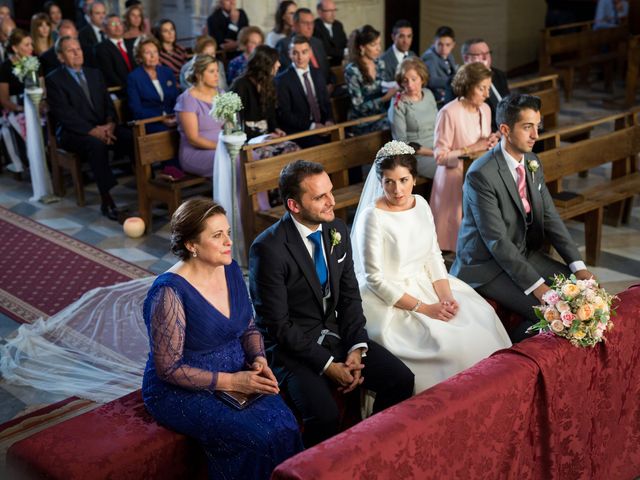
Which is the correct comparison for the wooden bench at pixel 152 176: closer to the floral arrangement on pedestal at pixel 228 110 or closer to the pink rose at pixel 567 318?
the floral arrangement on pedestal at pixel 228 110

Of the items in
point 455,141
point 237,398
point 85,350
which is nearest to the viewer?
point 237,398

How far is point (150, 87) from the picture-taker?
26.6ft

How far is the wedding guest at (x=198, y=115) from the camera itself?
7047 millimetres

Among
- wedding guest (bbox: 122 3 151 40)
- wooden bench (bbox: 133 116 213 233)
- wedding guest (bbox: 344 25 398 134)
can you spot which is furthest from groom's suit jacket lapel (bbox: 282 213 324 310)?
wedding guest (bbox: 122 3 151 40)

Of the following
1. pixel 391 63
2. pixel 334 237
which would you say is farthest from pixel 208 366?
pixel 391 63

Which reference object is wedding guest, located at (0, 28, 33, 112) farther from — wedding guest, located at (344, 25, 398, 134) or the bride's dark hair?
the bride's dark hair

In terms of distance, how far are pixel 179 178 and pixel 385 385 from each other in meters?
3.67

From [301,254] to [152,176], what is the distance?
3786 millimetres

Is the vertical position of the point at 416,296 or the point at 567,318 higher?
the point at 567,318

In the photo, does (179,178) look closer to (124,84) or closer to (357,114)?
(357,114)

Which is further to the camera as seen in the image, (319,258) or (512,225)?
(512,225)

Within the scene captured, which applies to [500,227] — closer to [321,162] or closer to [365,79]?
→ [321,162]

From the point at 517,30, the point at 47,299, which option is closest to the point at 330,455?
the point at 47,299

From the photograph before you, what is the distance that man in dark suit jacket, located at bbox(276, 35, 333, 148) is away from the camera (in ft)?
25.0
